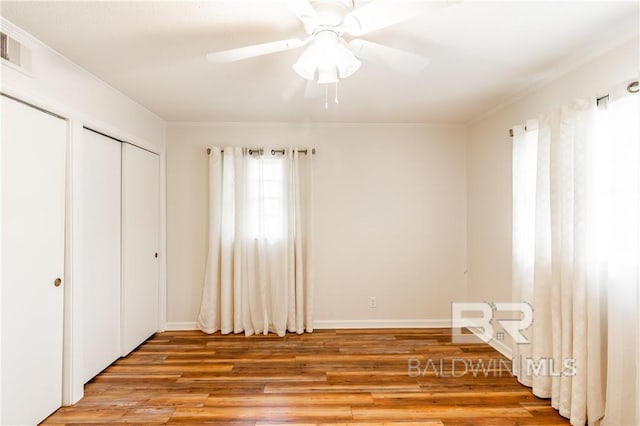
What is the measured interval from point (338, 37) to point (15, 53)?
72.4 inches

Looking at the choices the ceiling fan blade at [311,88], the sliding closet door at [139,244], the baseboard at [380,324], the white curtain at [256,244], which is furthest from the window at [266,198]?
the ceiling fan blade at [311,88]

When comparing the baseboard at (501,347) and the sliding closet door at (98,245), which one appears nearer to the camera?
the sliding closet door at (98,245)

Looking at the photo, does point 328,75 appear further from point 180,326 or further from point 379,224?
point 180,326

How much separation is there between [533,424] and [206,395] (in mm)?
2261

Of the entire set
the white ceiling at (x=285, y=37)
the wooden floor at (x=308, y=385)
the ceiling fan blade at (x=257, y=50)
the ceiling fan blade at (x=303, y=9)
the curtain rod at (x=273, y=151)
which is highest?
the white ceiling at (x=285, y=37)

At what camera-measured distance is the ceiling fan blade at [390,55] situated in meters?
1.62

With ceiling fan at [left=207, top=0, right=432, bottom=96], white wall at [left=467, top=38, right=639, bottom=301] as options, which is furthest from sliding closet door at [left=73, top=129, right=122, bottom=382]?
white wall at [left=467, top=38, right=639, bottom=301]

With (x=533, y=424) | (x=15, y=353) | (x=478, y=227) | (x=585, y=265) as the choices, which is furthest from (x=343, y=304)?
(x=15, y=353)

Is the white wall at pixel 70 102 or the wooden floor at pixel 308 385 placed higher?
the white wall at pixel 70 102

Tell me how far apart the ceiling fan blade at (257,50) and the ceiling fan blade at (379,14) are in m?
0.29

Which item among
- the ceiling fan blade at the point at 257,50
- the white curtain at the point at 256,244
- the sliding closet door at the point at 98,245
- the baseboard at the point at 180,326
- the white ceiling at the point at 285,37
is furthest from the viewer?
the baseboard at the point at 180,326

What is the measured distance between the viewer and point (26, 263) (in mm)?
2006

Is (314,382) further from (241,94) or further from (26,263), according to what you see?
(241,94)

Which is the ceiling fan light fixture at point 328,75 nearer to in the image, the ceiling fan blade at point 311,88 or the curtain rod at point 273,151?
the ceiling fan blade at point 311,88
